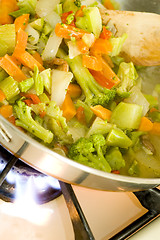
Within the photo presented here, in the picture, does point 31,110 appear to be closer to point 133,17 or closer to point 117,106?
point 117,106

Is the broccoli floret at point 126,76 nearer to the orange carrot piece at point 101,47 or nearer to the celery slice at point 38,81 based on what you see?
the orange carrot piece at point 101,47

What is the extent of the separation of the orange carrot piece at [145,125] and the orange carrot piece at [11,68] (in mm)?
613

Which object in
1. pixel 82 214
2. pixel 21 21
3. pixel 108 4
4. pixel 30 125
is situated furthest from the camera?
pixel 108 4

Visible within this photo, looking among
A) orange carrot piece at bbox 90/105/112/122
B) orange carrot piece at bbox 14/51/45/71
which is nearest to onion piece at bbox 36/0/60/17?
orange carrot piece at bbox 14/51/45/71

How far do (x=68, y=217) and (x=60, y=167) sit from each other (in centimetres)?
33

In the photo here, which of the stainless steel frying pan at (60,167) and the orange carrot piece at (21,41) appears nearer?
the stainless steel frying pan at (60,167)

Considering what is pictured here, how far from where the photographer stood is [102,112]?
59.2 inches

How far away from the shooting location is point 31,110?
1393 millimetres

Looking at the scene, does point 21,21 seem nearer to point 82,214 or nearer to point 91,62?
point 91,62

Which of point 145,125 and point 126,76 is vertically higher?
point 126,76

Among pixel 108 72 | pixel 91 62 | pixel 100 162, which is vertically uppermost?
pixel 91 62

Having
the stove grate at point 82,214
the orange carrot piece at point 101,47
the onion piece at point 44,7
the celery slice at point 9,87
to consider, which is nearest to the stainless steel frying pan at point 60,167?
the stove grate at point 82,214

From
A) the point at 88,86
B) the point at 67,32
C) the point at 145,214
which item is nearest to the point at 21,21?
the point at 67,32

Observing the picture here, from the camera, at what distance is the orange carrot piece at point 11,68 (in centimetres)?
137
